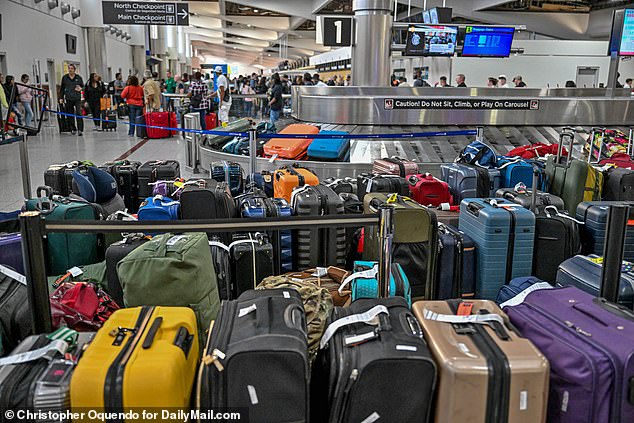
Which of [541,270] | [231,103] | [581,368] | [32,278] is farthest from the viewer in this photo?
[231,103]

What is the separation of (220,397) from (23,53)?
20.6 m

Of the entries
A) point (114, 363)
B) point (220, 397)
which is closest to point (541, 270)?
point (220, 397)

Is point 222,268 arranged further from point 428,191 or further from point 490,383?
point 428,191

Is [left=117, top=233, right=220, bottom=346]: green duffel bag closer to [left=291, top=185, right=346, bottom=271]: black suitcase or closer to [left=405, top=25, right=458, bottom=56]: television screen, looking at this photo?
[left=291, top=185, right=346, bottom=271]: black suitcase

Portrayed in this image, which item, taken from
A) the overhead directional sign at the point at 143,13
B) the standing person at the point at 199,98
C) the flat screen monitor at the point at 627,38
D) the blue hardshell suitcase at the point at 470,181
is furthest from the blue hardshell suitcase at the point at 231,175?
the overhead directional sign at the point at 143,13

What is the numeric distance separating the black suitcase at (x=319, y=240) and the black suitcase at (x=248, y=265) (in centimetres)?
61

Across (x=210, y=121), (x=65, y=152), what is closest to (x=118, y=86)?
(x=210, y=121)

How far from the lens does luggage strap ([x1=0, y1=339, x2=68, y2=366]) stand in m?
1.93

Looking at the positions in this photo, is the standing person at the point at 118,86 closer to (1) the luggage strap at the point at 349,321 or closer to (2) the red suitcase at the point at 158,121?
(2) the red suitcase at the point at 158,121

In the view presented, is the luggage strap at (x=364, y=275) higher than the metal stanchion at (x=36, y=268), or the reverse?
the metal stanchion at (x=36, y=268)

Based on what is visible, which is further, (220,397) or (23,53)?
(23,53)

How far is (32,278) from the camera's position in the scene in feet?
7.65

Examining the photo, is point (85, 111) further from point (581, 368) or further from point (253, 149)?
point (581, 368)

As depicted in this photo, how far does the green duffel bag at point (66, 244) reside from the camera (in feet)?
13.0
